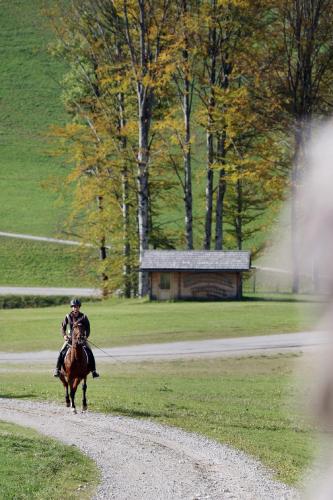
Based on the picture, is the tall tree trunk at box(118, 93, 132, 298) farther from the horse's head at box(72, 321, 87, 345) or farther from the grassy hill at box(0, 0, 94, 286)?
the horse's head at box(72, 321, 87, 345)

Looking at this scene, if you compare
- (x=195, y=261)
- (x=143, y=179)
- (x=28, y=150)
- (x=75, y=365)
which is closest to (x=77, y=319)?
(x=75, y=365)

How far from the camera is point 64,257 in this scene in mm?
75625

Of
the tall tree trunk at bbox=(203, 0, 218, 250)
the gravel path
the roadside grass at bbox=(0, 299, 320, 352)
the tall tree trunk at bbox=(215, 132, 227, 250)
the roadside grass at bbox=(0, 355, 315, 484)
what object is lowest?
the gravel path

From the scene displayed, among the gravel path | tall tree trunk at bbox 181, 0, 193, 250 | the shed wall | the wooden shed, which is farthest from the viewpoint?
tall tree trunk at bbox 181, 0, 193, 250

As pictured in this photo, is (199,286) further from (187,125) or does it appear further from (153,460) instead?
(153,460)

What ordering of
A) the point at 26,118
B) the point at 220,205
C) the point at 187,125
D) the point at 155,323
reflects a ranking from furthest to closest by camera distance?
the point at 26,118 → the point at 220,205 → the point at 187,125 → the point at 155,323

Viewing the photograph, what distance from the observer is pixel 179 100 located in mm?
58656

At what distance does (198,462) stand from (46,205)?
74.8 metres

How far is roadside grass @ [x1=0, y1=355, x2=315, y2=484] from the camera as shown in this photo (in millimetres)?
17344

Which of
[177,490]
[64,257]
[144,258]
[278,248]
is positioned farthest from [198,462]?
[64,257]

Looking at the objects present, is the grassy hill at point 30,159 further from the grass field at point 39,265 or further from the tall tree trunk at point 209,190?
the tall tree trunk at point 209,190

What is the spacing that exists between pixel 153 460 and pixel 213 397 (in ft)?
27.0

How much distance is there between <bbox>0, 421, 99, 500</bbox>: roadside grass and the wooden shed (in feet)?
104

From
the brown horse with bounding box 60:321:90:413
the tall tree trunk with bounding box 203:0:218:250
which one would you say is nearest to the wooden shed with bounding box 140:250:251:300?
the tall tree trunk with bounding box 203:0:218:250
